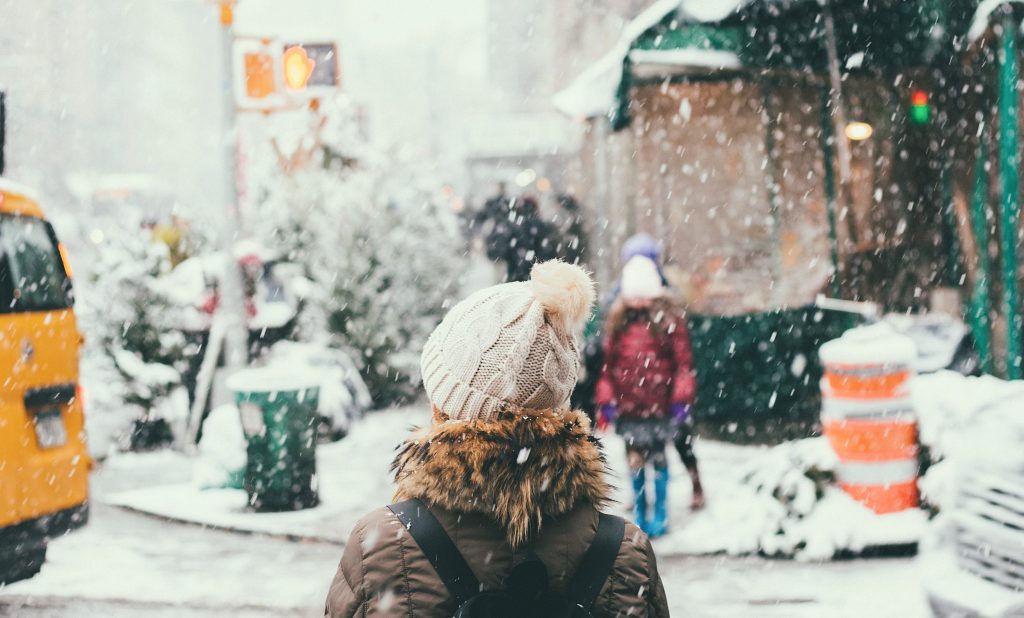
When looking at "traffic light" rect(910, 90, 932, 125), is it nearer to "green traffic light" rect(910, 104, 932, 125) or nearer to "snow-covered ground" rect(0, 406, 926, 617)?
"green traffic light" rect(910, 104, 932, 125)

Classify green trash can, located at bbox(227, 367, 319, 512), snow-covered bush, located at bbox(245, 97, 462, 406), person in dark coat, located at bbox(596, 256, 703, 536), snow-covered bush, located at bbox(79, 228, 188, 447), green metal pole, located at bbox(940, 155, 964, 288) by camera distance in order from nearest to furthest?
person in dark coat, located at bbox(596, 256, 703, 536)
green trash can, located at bbox(227, 367, 319, 512)
green metal pole, located at bbox(940, 155, 964, 288)
snow-covered bush, located at bbox(79, 228, 188, 447)
snow-covered bush, located at bbox(245, 97, 462, 406)

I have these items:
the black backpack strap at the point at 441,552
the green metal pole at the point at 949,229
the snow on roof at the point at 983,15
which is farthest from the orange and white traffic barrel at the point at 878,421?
the black backpack strap at the point at 441,552

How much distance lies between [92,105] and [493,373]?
210ft

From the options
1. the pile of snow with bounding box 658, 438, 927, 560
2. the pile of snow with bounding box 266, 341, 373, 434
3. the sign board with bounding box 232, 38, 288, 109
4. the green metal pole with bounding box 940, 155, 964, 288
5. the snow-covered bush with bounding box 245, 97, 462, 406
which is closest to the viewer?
the pile of snow with bounding box 658, 438, 927, 560

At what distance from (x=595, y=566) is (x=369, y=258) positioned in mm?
11125

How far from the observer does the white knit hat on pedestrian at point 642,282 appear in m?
7.16

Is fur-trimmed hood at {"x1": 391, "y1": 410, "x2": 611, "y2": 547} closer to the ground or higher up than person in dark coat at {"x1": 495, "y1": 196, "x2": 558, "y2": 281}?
higher up

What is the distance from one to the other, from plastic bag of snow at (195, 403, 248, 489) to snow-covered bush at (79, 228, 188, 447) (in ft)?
6.67

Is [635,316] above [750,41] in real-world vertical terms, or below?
below

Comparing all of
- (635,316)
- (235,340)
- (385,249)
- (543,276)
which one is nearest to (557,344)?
(543,276)

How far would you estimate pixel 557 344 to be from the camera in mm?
2281

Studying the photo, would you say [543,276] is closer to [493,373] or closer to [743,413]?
[493,373]

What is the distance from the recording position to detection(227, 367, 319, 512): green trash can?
8031 mm

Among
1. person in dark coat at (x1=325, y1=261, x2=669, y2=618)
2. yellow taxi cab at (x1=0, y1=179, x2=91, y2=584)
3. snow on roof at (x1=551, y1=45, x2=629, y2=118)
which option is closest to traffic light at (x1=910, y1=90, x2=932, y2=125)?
snow on roof at (x1=551, y1=45, x2=629, y2=118)
